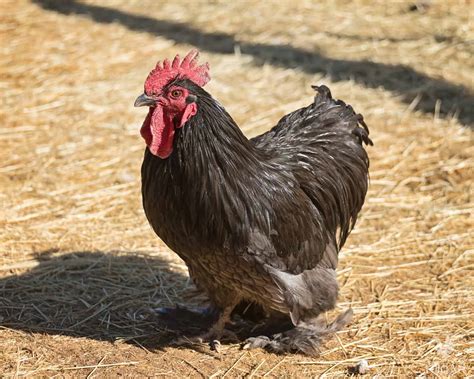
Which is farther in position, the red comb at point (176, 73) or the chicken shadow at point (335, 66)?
the chicken shadow at point (335, 66)

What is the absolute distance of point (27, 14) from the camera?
40.1ft

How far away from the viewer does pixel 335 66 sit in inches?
390

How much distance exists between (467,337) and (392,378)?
71 cm

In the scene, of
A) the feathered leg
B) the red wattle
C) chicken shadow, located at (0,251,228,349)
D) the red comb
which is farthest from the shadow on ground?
the red comb

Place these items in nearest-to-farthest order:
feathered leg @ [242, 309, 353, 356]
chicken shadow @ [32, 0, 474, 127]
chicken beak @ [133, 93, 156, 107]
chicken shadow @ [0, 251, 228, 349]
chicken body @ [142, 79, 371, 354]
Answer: chicken beak @ [133, 93, 156, 107] → chicken body @ [142, 79, 371, 354] → feathered leg @ [242, 309, 353, 356] → chicken shadow @ [0, 251, 228, 349] → chicken shadow @ [32, 0, 474, 127]

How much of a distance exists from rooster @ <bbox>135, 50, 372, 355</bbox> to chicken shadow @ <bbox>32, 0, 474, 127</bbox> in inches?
161

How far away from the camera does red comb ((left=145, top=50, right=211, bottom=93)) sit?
4105 mm

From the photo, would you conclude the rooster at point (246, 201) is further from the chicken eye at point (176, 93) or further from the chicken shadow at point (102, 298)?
the chicken shadow at point (102, 298)

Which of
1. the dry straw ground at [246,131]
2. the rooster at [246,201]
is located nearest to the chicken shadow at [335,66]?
the dry straw ground at [246,131]

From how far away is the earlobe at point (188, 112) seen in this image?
4.05 m

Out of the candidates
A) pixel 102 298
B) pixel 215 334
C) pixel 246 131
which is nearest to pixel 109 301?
pixel 102 298

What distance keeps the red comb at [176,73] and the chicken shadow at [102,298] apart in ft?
5.34

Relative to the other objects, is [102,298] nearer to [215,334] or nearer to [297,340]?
[215,334]

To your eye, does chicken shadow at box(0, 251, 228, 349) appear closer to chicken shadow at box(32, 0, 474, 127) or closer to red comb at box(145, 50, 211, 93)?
red comb at box(145, 50, 211, 93)
